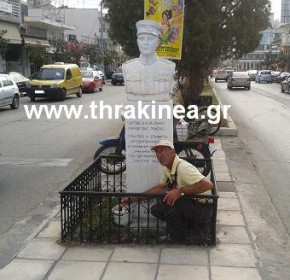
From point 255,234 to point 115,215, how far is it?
167 cm

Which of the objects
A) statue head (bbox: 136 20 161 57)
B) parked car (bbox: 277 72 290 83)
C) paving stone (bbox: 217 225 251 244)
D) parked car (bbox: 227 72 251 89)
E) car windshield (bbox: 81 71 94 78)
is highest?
statue head (bbox: 136 20 161 57)

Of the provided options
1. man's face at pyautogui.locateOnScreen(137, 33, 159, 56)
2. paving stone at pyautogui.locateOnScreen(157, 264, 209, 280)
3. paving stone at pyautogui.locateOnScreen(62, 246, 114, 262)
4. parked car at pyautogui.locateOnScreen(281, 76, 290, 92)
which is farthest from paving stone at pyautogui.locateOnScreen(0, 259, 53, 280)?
parked car at pyautogui.locateOnScreen(281, 76, 290, 92)

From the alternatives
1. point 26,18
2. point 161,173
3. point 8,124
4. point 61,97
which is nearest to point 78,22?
point 26,18

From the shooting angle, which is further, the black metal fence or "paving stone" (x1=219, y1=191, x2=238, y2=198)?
"paving stone" (x1=219, y1=191, x2=238, y2=198)

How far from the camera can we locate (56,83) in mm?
24781

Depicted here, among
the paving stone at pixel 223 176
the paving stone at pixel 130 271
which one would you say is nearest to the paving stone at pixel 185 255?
the paving stone at pixel 130 271

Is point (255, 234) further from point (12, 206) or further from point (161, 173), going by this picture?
point (12, 206)

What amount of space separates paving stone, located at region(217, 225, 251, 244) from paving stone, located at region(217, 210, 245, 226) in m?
0.14

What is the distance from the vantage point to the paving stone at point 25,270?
14.7ft

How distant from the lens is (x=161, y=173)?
5.81 m

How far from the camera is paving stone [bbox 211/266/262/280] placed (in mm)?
4438

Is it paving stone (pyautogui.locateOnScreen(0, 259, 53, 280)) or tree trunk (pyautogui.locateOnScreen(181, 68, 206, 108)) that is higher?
tree trunk (pyautogui.locateOnScreen(181, 68, 206, 108))

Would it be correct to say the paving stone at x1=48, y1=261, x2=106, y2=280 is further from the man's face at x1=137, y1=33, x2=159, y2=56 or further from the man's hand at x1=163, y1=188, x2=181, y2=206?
the man's face at x1=137, y1=33, x2=159, y2=56

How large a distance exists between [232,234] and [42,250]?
2.15m
